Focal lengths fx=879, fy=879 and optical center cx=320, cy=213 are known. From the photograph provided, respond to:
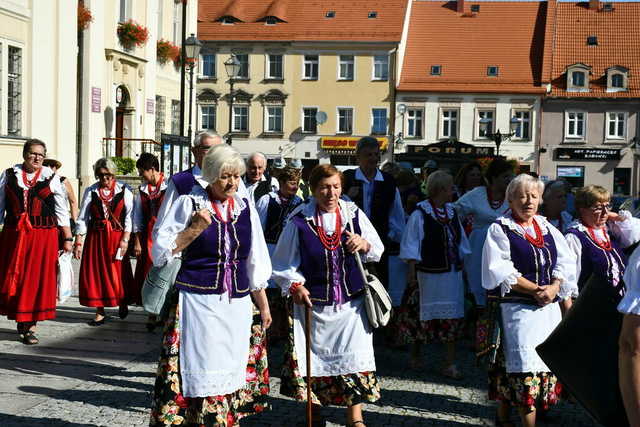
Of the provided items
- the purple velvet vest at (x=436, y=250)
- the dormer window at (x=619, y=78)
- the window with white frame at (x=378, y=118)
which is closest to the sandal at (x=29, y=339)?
the purple velvet vest at (x=436, y=250)

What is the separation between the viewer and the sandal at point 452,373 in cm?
759

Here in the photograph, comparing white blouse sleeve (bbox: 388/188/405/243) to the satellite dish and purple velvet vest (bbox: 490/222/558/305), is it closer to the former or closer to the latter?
purple velvet vest (bbox: 490/222/558/305)

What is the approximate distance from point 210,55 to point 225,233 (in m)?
50.3

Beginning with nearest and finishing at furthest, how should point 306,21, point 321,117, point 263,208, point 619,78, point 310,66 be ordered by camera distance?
point 263,208 < point 619,78 < point 321,117 < point 310,66 < point 306,21

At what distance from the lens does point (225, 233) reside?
508 centimetres

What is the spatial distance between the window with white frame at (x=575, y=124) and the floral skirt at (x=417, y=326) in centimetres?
4450

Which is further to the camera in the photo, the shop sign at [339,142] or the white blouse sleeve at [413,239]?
the shop sign at [339,142]

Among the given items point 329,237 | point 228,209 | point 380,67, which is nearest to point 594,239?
point 329,237

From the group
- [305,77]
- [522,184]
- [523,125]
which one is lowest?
[522,184]

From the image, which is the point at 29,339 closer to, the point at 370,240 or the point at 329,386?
the point at 329,386

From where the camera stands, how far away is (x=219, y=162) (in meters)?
5.01

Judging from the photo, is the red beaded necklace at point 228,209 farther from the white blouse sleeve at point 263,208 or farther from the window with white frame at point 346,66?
the window with white frame at point 346,66

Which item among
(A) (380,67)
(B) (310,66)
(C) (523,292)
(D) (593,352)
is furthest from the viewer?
(B) (310,66)

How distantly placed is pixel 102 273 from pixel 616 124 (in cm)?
4508
